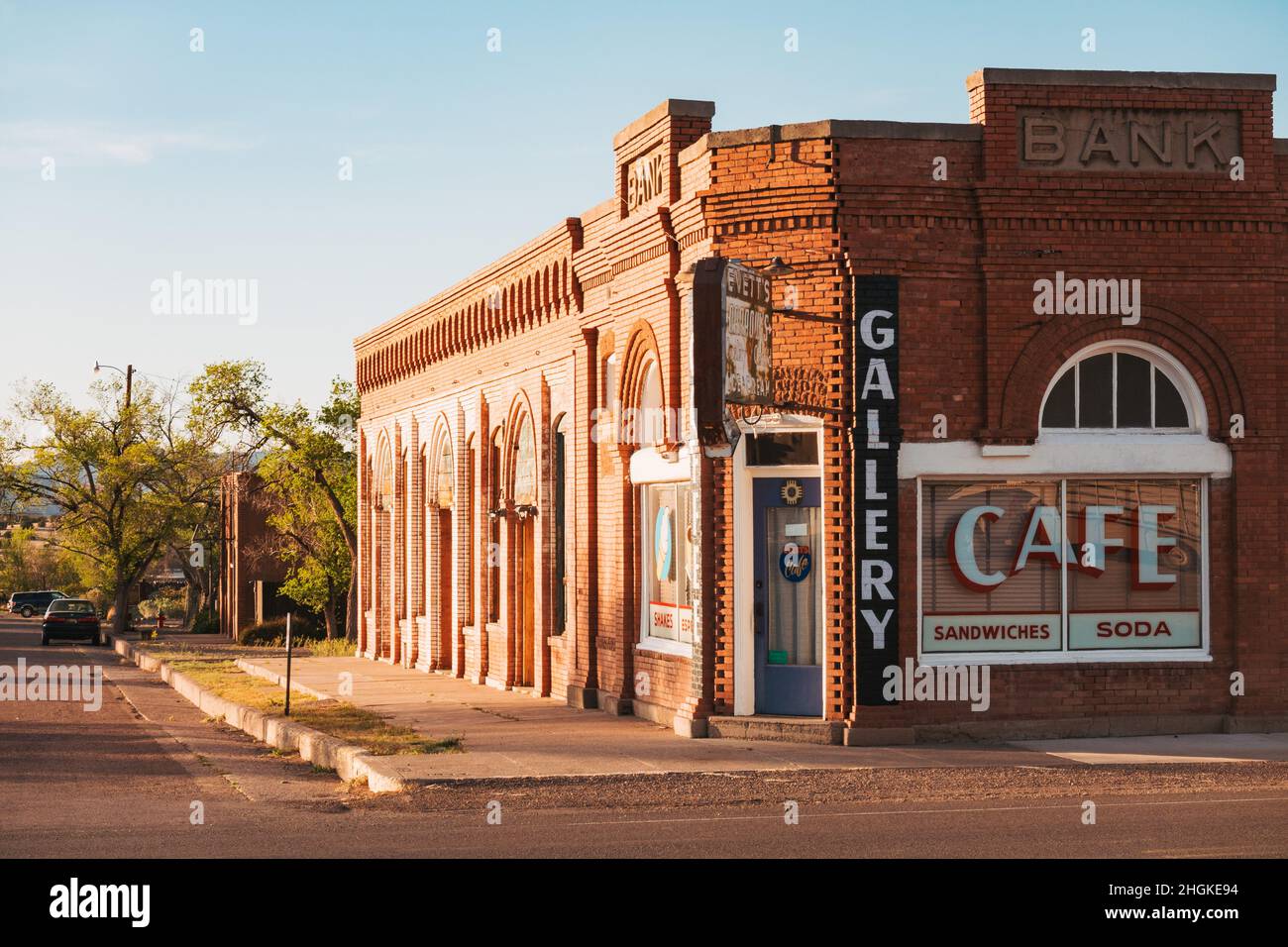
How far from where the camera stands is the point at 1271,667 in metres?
17.1

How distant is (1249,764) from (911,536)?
396 centimetres

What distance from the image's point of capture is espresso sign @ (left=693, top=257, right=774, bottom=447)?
15.4 metres

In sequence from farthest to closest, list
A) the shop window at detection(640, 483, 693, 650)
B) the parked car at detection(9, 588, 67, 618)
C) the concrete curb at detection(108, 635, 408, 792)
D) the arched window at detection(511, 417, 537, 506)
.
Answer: the parked car at detection(9, 588, 67, 618) < the arched window at detection(511, 417, 537, 506) < the shop window at detection(640, 483, 693, 650) < the concrete curb at detection(108, 635, 408, 792)

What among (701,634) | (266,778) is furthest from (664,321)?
(266,778)

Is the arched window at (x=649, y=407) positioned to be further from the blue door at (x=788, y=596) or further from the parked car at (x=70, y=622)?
the parked car at (x=70, y=622)

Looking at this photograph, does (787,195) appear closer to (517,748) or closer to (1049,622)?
(1049,622)

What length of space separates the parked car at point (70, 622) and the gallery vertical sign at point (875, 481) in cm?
4401

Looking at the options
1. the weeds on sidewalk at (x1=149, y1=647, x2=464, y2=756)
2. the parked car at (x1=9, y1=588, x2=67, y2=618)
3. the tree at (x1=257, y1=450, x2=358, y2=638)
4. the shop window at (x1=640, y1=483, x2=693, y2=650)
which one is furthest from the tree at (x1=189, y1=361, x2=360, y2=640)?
the parked car at (x1=9, y1=588, x2=67, y2=618)

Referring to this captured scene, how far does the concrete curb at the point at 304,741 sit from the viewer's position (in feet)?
47.8

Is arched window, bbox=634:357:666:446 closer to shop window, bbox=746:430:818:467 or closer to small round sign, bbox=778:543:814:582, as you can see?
shop window, bbox=746:430:818:467

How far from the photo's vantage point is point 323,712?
21156 millimetres

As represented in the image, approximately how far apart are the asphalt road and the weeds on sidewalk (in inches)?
33.0

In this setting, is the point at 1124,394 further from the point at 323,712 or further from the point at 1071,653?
the point at 323,712

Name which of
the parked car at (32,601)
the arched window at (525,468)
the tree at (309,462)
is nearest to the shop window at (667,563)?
the arched window at (525,468)
